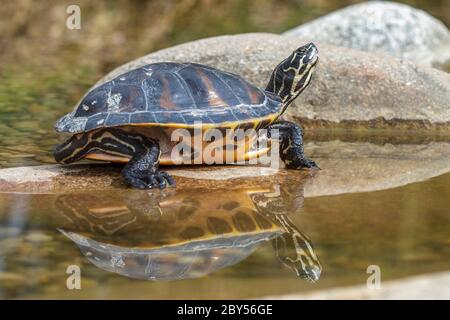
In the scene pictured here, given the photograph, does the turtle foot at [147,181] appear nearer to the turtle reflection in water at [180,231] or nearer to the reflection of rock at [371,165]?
the turtle reflection in water at [180,231]

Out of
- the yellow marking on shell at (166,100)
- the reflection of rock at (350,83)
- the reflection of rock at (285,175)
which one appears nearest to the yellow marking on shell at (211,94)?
the yellow marking on shell at (166,100)

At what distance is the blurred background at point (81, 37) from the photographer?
7.87m

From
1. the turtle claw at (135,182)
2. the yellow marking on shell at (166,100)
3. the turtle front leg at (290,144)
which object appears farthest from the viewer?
the turtle front leg at (290,144)

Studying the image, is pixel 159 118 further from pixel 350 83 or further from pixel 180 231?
pixel 350 83

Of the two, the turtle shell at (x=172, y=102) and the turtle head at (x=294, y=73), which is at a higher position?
the turtle head at (x=294, y=73)

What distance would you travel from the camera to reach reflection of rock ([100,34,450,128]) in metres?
7.90

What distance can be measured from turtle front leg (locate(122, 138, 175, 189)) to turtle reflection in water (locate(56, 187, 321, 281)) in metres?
0.12

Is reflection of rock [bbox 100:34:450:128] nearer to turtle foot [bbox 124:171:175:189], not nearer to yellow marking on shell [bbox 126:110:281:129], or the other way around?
yellow marking on shell [bbox 126:110:281:129]

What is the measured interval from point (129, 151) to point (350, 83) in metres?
3.12

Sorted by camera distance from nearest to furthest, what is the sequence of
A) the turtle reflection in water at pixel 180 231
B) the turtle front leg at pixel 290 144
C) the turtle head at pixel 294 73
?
the turtle reflection in water at pixel 180 231
the turtle front leg at pixel 290 144
the turtle head at pixel 294 73

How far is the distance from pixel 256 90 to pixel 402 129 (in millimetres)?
2230

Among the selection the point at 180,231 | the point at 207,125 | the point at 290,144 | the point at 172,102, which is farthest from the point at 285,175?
the point at 180,231

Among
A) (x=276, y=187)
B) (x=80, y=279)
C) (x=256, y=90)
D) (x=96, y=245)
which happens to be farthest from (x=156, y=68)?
(x=80, y=279)

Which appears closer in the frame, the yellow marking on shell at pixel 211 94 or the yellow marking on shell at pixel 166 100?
the yellow marking on shell at pixel 166 100
